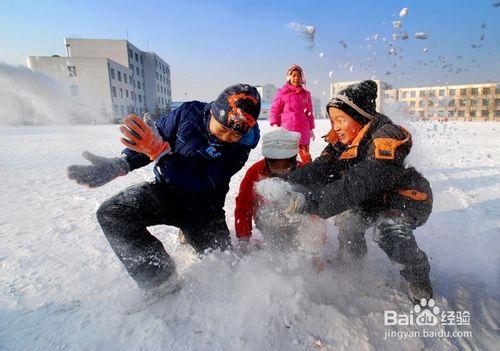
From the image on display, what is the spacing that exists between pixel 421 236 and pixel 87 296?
9.17 ft

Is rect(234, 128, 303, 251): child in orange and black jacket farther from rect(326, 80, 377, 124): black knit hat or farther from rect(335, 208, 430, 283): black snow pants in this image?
rect(335, 208, 430, 283): black snow pants

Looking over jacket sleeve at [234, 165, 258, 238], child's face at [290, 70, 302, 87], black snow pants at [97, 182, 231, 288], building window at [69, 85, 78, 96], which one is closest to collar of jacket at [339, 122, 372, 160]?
jacket sleeve at [234, 165, 258, 238]

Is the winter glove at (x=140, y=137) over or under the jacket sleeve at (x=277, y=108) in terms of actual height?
under

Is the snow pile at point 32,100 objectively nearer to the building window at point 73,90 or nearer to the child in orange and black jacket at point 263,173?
the building window at point 73,90

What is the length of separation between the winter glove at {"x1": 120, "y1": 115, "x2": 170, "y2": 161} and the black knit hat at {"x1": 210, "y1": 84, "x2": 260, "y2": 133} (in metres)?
0.44

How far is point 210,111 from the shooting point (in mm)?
2250

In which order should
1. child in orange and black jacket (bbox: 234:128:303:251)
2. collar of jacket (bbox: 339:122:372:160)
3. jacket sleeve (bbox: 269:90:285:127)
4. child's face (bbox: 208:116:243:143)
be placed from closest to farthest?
1. collar of jacket (bbox: 339:122:372:160)
2. child's face (bbox: 208:116:243:143)
3. child in orange and black jacket (bbox: 234:128:303:251)
4. jacket sleeve (bbox: 269:90:285:127)

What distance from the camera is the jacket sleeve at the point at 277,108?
4916 millimetres

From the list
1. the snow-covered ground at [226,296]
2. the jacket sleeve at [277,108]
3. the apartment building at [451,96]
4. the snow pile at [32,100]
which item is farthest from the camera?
the apartment building at [451,96]

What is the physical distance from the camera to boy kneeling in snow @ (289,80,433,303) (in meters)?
1.82

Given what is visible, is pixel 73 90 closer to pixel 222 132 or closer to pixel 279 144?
pixel 222 132

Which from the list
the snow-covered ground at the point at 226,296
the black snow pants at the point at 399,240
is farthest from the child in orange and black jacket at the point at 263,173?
the black snow pants at the point at 399,240

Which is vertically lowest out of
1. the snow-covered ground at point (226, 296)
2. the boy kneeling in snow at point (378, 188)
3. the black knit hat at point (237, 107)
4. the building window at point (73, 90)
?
the snow-covered ground at point (226, 296)

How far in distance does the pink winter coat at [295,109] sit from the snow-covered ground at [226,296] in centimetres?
216
